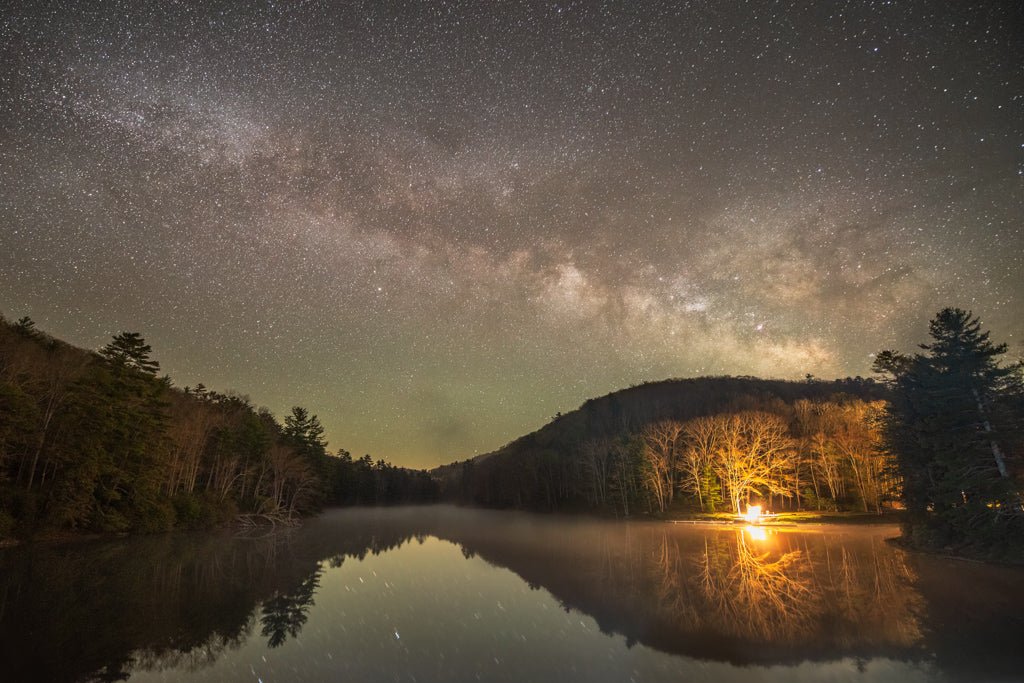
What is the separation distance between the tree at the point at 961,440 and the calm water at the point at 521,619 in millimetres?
2646

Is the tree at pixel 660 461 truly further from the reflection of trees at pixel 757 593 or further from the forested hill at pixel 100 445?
the forested hill at pixel 100 445

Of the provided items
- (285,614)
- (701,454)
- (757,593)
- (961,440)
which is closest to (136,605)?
(285,614)

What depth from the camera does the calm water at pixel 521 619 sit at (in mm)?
9438

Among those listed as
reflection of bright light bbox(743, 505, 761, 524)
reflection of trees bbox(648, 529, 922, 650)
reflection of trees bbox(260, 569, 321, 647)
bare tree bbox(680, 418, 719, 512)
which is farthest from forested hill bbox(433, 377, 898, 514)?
reflection of trees bbox(260, 569, 321, 647)

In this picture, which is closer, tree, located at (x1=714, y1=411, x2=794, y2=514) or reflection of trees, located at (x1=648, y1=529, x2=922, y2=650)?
reflection of trees, located at (x1=648, y1=529, x2=922, y2=650)

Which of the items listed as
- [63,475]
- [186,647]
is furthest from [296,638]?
[63,475]

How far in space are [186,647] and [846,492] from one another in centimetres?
6884

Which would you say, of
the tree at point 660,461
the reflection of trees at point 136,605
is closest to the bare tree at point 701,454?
the tree at point 660,461

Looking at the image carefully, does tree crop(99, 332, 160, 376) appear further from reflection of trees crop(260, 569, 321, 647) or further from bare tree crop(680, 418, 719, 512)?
bare tree crop(680, 418, 719, 512)

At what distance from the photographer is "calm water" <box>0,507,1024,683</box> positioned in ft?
31.0

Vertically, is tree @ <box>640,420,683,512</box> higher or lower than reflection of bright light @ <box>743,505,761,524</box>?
higher

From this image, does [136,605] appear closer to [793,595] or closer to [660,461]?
[793,595]

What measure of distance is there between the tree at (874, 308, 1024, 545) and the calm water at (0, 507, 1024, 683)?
2.65m

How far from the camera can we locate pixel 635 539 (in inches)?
1364
